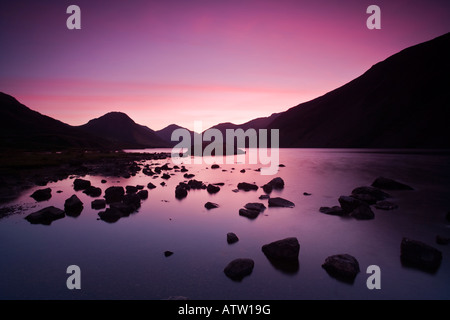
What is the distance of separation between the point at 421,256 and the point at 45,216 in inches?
850

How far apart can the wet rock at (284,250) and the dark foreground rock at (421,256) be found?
15.5 ft

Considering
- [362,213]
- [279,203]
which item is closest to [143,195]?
[279,203]

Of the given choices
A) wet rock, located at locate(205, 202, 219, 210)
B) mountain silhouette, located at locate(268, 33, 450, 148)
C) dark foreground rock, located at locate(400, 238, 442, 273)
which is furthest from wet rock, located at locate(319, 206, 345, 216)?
mountain silhouette, located at locate(268, 33, 450, 148)

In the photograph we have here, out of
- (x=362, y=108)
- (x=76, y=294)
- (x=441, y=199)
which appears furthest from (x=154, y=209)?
(x=362, y=108)

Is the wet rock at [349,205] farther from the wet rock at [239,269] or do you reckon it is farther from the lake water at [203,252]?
the wet rock at [239,269]

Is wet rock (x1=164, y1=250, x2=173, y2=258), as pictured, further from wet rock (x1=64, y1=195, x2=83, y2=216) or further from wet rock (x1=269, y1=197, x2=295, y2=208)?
wet rock (x1=269, y1=197, x2=295, y2=208)

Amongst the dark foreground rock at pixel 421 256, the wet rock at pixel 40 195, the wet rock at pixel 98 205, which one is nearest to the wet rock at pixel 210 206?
the wet rock at pixel 98 205

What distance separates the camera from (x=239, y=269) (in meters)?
9.38

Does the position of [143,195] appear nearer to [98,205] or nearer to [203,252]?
[98,205]

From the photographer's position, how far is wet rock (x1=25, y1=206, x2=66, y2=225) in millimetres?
15680

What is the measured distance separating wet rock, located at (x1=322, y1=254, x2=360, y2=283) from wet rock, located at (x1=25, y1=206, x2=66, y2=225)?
56.3ft

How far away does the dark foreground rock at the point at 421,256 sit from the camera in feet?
32.5

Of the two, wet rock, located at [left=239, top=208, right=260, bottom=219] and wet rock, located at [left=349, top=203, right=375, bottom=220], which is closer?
wet rock, located at [left=349, top=203, right=375, bottom=220]
